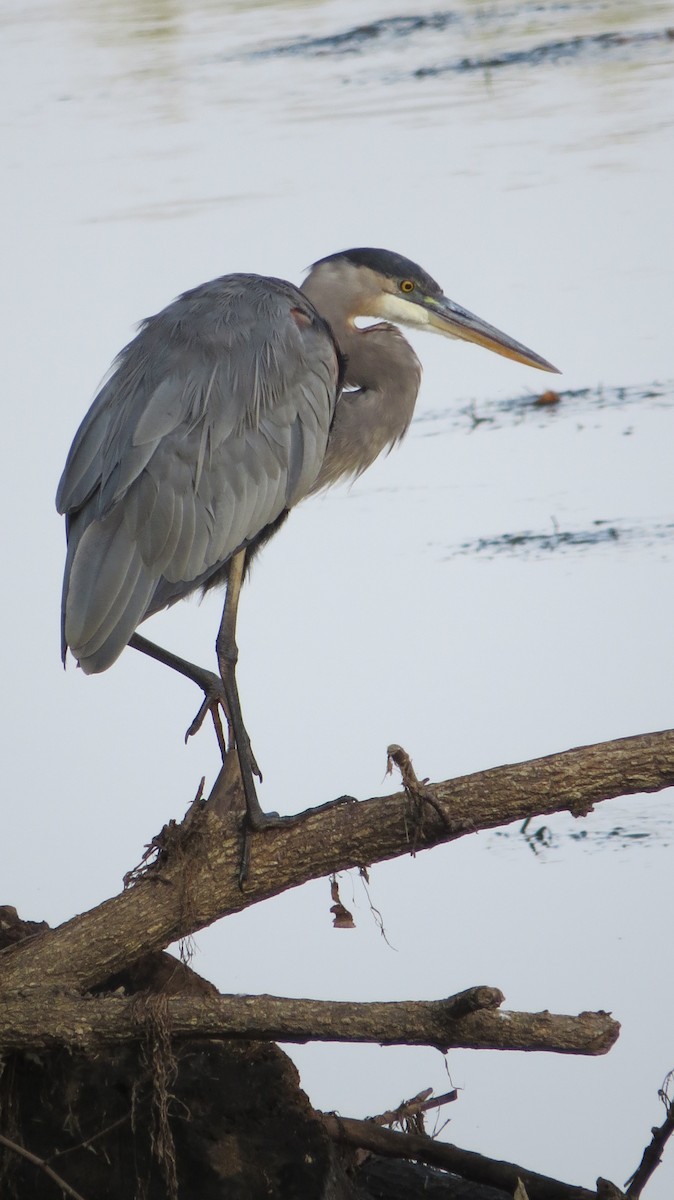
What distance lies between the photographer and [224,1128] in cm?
197

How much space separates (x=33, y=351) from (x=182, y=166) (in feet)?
2.67

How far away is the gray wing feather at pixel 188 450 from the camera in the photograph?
85.5 inches

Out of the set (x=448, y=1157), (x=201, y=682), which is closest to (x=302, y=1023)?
(x=448, y=1157)

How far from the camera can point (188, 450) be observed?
2.30m

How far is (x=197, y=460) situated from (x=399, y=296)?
2.53 ft

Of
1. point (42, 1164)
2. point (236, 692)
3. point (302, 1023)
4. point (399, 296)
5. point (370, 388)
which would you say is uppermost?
point (399, 296)

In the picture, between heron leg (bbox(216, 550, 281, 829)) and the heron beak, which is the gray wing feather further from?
the heron beak

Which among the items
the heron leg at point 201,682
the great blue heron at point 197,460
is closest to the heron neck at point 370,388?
the great blue heron at point 197,460

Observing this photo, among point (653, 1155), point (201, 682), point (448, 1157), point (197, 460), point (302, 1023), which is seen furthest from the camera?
point (201, 682)

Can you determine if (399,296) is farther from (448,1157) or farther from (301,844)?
(448,1157)

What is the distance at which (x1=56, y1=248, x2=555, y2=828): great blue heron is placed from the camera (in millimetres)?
2170

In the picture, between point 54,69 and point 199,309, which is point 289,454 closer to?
point 199,309

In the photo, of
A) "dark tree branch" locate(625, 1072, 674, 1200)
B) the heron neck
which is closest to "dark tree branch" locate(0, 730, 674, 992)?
"dark tree branch" locate(625, 1072, 674, 1200)

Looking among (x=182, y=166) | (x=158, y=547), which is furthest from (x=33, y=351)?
(x=158, y=547)
